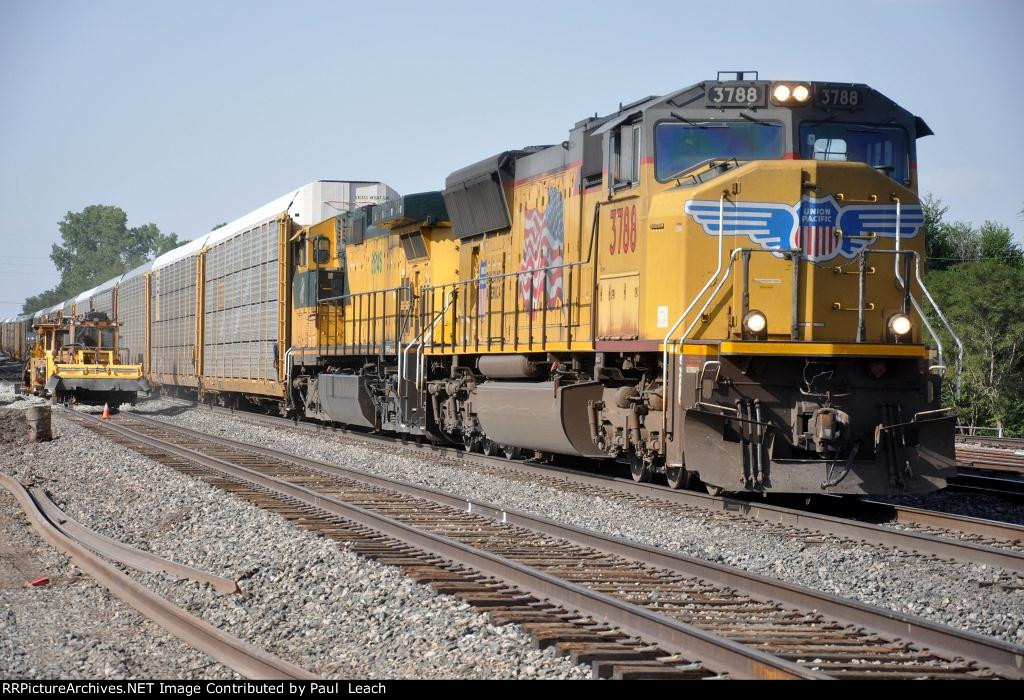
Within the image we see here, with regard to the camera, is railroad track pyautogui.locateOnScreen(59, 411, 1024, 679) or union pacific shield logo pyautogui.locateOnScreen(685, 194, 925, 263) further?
union pacific shield logo pyautogui.locateOnScreen(685, 194, 925, 263)

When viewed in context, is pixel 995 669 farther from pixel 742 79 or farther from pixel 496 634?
pixel 742 79

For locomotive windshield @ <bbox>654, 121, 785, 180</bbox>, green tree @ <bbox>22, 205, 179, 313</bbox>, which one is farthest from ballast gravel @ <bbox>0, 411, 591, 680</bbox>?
green tree @ <bbox>22, 205, 179, 313</bbox>

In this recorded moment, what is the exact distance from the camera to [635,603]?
563cm

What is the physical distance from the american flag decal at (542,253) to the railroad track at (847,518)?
193 cm

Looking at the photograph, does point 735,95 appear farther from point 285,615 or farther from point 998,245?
point 998,245

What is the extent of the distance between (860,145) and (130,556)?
6684mm

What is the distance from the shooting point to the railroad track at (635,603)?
4535 millimetres

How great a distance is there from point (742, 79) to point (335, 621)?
6.04m

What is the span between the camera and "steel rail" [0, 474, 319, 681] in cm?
443

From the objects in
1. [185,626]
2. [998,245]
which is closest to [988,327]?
[998,245]

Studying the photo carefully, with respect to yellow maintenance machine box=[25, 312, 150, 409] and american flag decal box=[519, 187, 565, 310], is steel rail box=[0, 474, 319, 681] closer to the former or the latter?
american flag decal box=[519, 187, 565, 310]

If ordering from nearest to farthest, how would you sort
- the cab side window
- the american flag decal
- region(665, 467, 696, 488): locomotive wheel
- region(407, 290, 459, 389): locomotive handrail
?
the cab side window < region(665, 467, 696, 488): locomotive wheel < the american flag decal < region(407, 290, 459, 389): locomotive handrail

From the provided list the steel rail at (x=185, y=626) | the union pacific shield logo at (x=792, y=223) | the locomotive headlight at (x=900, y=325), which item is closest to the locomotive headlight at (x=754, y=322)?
the union pacific shield logo at (x=792, y=223)
